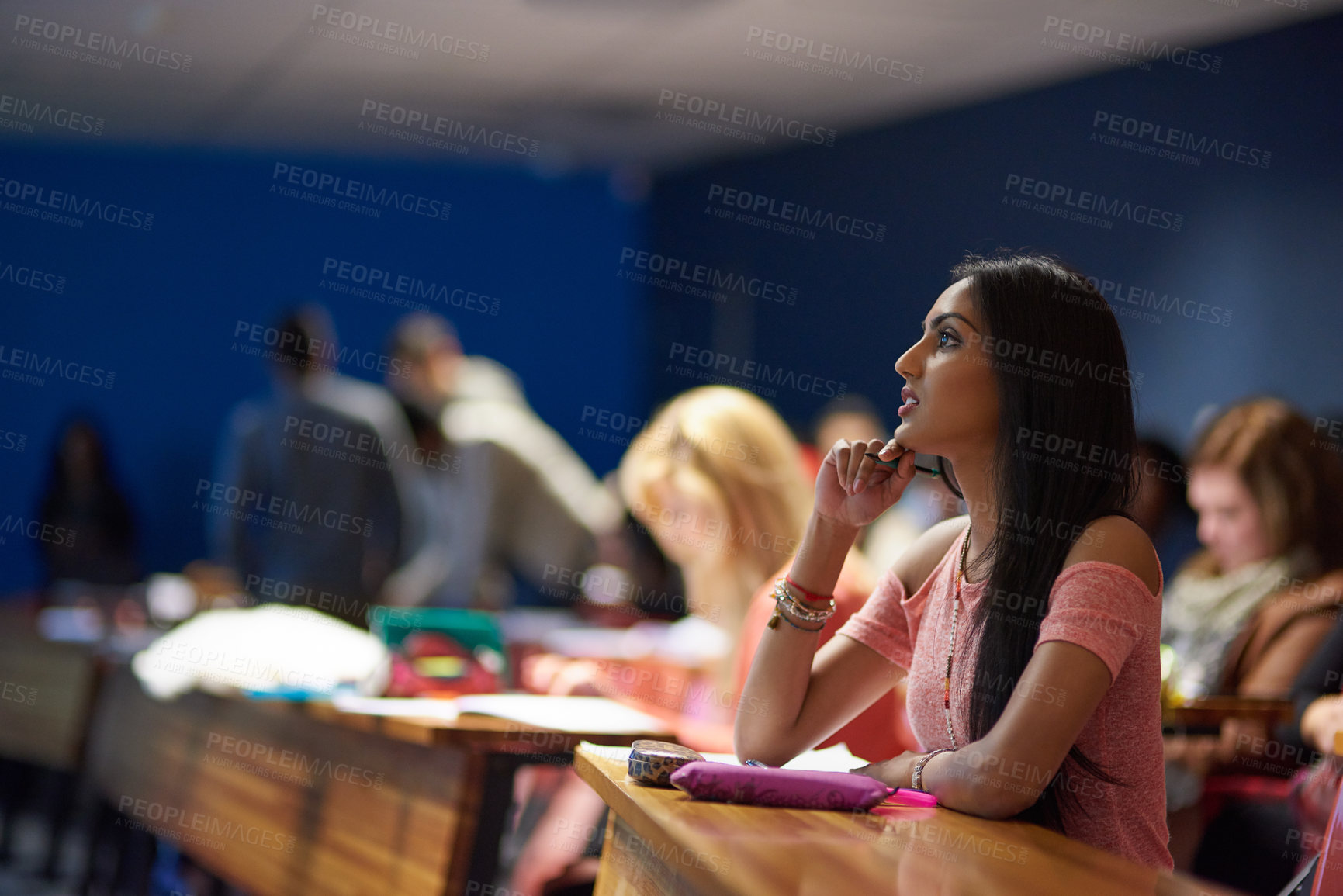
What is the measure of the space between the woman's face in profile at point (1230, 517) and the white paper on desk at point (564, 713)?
1793mm

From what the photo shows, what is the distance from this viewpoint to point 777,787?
4.42 ft

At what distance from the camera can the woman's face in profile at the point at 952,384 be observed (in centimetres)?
153

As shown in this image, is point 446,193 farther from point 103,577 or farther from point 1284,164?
point 1284,164

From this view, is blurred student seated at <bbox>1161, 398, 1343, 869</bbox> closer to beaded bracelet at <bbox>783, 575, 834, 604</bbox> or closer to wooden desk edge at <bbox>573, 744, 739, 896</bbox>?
beaded bracelet at <bbox>783, 575, 834, 604</bbox>

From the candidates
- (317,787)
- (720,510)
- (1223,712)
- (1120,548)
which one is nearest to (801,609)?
(1120,548)

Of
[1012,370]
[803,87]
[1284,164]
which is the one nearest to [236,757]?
[1012,370]

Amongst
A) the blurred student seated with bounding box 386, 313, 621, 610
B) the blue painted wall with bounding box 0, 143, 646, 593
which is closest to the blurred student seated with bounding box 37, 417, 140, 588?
the blue painted wall with bounding box 0, 143, 646, 593

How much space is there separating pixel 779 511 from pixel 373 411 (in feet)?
8.51

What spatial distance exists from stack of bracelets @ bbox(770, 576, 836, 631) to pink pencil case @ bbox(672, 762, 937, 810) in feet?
1.13

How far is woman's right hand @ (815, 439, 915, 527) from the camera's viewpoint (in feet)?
5.52

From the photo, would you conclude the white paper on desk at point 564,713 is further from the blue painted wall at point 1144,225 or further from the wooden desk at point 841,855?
the blue painted wall at point 1144,225

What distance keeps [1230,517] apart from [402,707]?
7.48 feet

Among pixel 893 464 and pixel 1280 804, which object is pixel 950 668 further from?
pixel 1280 804

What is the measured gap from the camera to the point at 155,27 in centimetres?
528
